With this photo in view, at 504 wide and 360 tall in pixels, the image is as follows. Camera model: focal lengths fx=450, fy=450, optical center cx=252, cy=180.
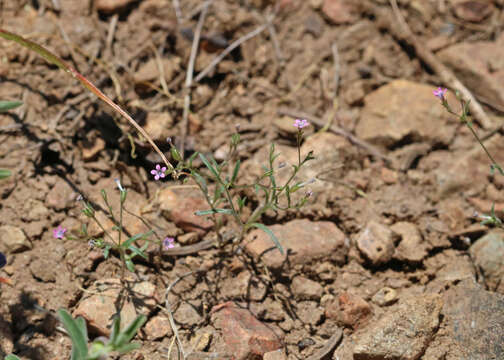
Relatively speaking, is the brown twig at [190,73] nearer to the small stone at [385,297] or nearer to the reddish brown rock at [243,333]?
the reddish brown rock at [243,333]

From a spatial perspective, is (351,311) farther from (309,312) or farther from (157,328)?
(157,328)

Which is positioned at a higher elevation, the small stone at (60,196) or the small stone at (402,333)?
the small stone at (60,196)

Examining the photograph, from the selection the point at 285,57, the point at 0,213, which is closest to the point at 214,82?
the point at 285,57

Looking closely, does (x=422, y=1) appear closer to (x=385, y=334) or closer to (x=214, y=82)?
(x=214, y=82)

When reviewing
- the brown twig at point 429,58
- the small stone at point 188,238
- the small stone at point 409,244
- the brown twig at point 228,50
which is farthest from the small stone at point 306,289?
the brown twig at point 429,58

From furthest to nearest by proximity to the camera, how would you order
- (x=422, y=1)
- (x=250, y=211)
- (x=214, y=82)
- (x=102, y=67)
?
(x=422, y=1)
(x=214, y=82)
(x=102, y=67)
(x=250, y=211)

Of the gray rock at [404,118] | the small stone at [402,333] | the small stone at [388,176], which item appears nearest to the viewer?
the small stone at [402,333]

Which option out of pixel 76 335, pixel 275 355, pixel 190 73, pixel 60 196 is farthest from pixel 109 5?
pixel 275 355
